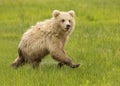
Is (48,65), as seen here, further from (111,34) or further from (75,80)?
(111,34)

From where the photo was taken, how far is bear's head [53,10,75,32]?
393 inches

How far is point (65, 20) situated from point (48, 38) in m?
0.52

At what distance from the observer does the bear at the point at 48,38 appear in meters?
9.97

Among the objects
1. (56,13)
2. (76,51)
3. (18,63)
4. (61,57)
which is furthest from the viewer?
(76,51)

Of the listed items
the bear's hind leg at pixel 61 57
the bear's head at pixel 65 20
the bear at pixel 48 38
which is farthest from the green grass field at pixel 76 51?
the bear's head at pixel 65 20

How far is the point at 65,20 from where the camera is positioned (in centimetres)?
1012

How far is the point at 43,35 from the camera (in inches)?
399

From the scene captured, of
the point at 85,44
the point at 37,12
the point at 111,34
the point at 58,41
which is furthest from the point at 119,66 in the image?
the point at 37,12

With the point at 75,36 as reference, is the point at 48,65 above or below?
above

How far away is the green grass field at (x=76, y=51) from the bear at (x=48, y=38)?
11.2 inches

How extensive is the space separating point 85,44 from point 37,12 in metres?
11.5

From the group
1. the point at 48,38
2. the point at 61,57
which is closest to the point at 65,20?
the point at 48,38

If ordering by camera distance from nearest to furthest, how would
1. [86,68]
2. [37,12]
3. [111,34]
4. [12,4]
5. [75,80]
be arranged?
[75,80] → [86,68] → [111,34] → [37,12] → [12,4]

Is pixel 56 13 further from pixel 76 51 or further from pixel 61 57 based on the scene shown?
pixel 76 51
